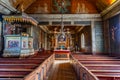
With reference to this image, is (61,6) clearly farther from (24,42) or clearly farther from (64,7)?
(24,42)

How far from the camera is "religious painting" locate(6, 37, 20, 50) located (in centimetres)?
612

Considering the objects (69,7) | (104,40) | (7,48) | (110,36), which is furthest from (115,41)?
(7,48)

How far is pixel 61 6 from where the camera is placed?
1003 centimetres

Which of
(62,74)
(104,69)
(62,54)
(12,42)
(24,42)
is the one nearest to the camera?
(104,69)

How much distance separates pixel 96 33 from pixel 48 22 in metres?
3.40

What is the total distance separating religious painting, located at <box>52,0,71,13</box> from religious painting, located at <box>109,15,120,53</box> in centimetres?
309

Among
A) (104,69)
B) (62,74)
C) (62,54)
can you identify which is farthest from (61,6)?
(104,69)

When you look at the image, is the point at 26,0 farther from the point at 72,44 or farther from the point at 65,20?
the point at 72,44

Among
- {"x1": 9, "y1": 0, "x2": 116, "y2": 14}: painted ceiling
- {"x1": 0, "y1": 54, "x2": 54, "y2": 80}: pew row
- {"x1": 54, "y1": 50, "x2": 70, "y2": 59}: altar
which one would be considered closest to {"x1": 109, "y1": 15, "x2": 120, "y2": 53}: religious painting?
{"x1": 9, "y1": 0, "x2": 116, "y2": 14}: painted ceiling

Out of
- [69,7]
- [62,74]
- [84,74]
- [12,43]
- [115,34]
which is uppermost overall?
[69,7]

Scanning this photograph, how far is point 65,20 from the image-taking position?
9.84 meters

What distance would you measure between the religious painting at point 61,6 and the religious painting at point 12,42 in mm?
4596

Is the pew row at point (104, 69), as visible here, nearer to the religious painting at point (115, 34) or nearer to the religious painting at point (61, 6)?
the religious painting at point (115, 34)

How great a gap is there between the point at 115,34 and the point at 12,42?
534 cm
